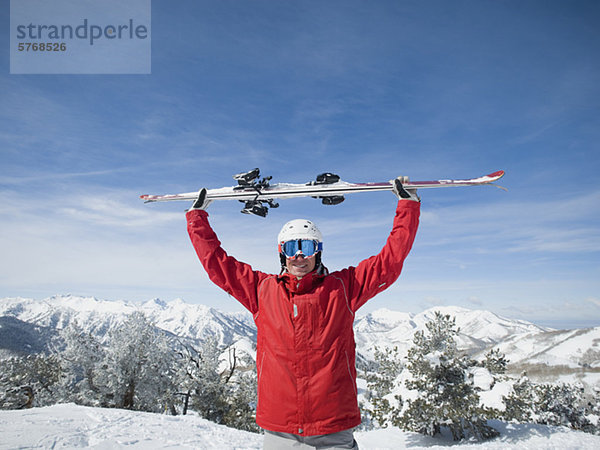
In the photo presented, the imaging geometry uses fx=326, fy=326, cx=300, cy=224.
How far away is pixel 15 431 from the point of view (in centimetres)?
880

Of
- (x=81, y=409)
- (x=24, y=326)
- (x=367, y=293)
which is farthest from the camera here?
(x=24, y=326)

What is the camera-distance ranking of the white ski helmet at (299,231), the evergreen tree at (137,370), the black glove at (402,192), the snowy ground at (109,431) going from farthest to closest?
the evergreen tree at (137,370) → the snowy ground at (109,431) → the black glove at (402,192) → the white ski helmet at (299,231)

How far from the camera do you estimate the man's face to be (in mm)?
3617

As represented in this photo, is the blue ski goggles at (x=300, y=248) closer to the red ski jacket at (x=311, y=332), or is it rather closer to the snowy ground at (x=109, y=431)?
the red ski jacket at (x=311, y=332)

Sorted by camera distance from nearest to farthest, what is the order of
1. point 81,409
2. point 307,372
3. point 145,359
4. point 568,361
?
point 307,372 < point 81,409 < point 145,359 < point 568,361

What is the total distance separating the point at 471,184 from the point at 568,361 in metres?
187

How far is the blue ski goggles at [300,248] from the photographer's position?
366cm

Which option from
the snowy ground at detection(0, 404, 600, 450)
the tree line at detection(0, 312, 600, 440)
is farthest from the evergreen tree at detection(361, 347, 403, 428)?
the snowy ground at detection(0, 404, 600, 450)

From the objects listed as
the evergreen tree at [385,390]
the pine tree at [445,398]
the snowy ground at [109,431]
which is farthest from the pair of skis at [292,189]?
the evergreen tree at [385,390]

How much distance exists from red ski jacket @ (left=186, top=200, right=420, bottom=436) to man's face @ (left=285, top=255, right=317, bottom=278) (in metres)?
0.13

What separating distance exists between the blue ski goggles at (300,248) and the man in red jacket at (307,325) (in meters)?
0.01

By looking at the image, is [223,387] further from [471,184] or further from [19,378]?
[471,184]

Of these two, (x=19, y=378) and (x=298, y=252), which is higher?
(x=298, y=252)

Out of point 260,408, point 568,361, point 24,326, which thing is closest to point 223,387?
point 260,408
